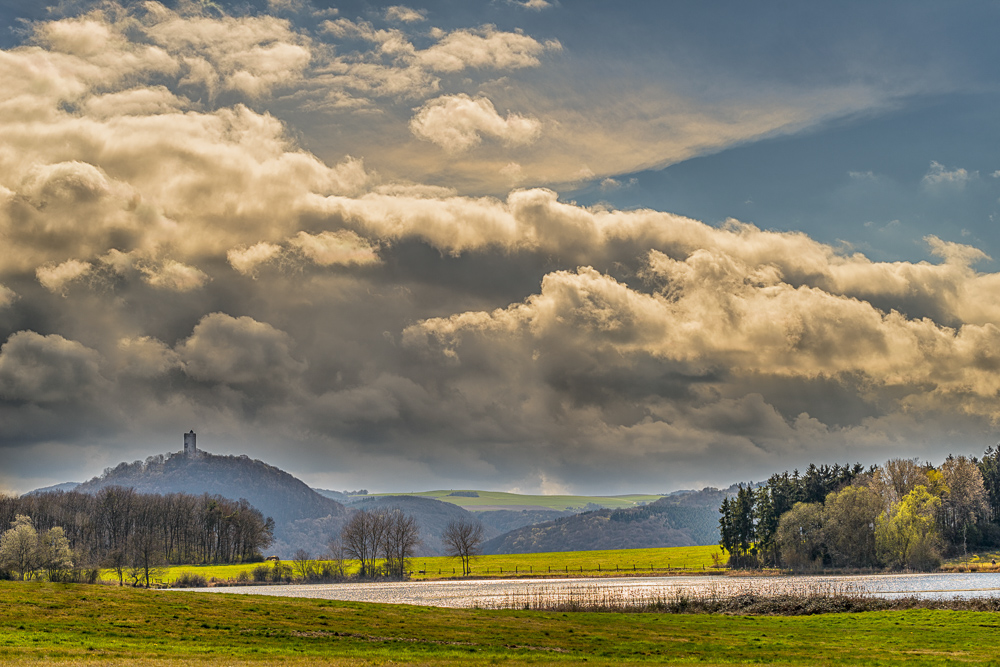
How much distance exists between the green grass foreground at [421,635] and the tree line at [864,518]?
101501 mm

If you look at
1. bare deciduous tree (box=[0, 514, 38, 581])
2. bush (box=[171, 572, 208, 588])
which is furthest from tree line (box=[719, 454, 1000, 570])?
bare deciduous tree (box=[0, 514, 38, 581])

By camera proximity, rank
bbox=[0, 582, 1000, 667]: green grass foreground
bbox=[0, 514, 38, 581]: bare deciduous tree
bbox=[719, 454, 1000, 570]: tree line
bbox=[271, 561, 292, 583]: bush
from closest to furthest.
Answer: bbox=[0, 582, 1000, 667]: green grass foreground < bbox=[0, 514, 38, 581]: bare deciduous tree < bbox=[719, 454, 1000, 570]: tree line < bbox=[271, 561, 292, 583]: bush

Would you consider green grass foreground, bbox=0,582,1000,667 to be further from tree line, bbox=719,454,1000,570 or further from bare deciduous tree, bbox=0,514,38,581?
tree line, bbox=719,454,1000,570

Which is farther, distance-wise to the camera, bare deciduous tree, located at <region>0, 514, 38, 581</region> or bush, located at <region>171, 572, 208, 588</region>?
bush, located at <region>171, 572, 208, 588</region>

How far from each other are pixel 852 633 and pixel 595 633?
660 inches

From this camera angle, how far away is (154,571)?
173m

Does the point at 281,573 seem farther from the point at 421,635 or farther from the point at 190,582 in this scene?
the point at 421,635

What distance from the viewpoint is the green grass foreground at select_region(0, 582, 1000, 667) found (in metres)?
37.3

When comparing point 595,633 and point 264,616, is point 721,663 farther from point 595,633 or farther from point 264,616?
point 264,616

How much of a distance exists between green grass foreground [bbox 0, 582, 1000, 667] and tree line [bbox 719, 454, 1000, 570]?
102 meters

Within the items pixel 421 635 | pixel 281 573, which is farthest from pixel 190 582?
pixel 421 635

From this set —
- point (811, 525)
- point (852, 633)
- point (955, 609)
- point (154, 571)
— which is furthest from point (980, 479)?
point (154, 571)

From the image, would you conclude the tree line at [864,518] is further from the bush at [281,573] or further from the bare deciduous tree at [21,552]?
the bare deciduous tree at [21,552]

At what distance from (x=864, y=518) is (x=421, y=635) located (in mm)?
132427
